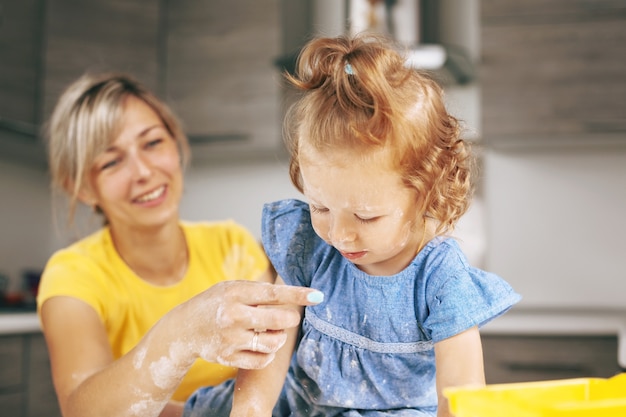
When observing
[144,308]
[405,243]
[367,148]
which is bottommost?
[144,308]

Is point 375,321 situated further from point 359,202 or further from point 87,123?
point 87,123

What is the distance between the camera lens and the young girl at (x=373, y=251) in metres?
0.70

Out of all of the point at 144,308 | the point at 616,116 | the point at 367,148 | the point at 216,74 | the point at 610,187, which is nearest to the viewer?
the point at 367,148

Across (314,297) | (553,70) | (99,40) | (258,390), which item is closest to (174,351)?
(258,390)

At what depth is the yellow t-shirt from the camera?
1116mm

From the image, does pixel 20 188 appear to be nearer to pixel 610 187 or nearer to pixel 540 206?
pixel 540 206

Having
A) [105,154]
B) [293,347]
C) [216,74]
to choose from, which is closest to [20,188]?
[216,74]

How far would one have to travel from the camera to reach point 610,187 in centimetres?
244

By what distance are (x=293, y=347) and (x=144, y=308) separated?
43 centimetres

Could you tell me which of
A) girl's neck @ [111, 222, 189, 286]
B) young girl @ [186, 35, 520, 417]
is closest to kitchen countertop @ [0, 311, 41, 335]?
girl's neck @ [111, 222, 189, 286]

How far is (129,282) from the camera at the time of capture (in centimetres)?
122

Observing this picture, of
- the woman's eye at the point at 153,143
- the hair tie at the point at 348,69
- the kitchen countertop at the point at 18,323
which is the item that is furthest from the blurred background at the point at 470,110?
the hair tie at the point at 348,69

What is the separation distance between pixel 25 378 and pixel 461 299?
1.70m

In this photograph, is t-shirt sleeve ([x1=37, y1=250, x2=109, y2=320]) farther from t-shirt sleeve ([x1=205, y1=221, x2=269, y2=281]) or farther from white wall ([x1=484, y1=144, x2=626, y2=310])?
white wall ([x1=484, y1=144, x2=626, y2=310])
